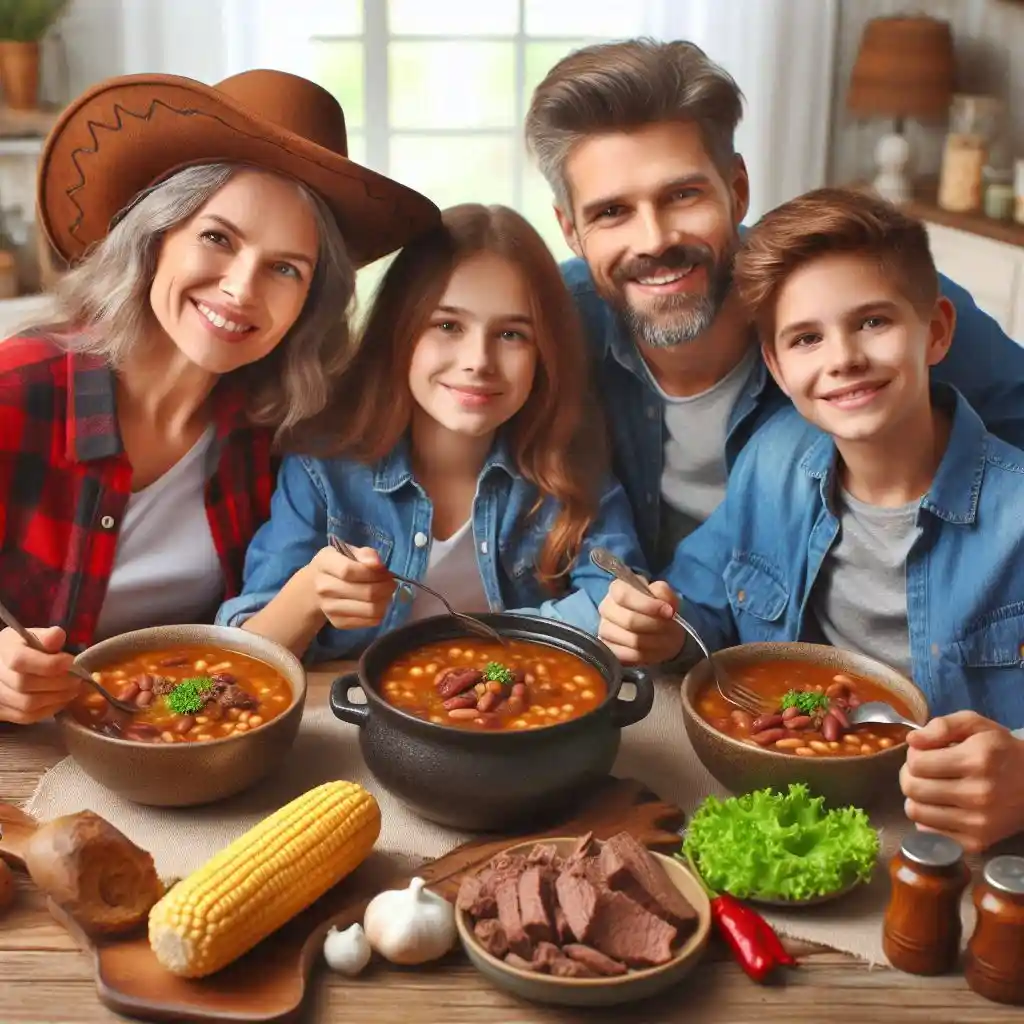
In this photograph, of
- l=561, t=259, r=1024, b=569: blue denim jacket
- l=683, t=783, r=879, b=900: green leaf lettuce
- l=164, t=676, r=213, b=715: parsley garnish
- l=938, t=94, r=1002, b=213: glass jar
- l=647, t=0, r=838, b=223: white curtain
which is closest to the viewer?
l=683, t=783, r=879, b=900: green leaf lettuce

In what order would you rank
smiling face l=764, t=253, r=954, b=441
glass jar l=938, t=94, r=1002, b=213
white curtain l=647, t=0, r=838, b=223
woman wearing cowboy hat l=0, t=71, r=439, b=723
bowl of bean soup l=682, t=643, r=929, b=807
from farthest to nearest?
white curtain l=647, t=0, r=838, b=223 → glass jar l=938, t=94, r=1002, b=213 → woman wearing cowboy hat l=0, t=71, r=439, b=723 → smiling face l=764, t=253, r=954, b=441 → bowl of bean soup l=682, t=643, r=929, b=807

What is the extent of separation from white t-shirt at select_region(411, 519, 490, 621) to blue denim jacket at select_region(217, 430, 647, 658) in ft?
0.06

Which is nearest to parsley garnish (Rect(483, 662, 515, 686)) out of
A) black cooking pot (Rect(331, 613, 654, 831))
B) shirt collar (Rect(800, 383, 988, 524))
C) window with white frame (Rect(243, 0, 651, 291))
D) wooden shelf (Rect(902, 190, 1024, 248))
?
black cooking pot (Rect(331, 613, 654, 831))

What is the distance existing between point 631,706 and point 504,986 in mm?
424

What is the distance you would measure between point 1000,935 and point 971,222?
4.58m

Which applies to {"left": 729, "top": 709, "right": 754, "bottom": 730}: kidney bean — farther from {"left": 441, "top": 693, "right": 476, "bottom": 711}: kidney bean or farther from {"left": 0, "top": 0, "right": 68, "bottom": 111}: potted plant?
{"left": 0, "top": 0, "right": 68, "bottom": 111}: potted plant

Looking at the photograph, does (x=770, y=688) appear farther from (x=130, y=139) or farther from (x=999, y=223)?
(x=999, y=223)

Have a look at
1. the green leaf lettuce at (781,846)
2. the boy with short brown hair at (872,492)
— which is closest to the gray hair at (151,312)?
the boy with short brown hair at (872,492)

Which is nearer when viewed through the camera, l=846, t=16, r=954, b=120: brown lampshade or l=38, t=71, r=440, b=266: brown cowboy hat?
l=38, t=71, r=440, b=266: brown cowboy hat

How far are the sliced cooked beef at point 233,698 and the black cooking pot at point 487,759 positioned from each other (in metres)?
0.12

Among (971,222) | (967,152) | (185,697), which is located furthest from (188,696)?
(967,152)

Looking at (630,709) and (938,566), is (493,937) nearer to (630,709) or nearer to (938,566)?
(630,709)

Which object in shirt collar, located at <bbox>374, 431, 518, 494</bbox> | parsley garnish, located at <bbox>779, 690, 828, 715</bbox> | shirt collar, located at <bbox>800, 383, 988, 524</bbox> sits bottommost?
parsley garnish, located at <bbox>779, 690, 828, 715</bbox>

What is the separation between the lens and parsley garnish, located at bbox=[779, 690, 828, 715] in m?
1.74
